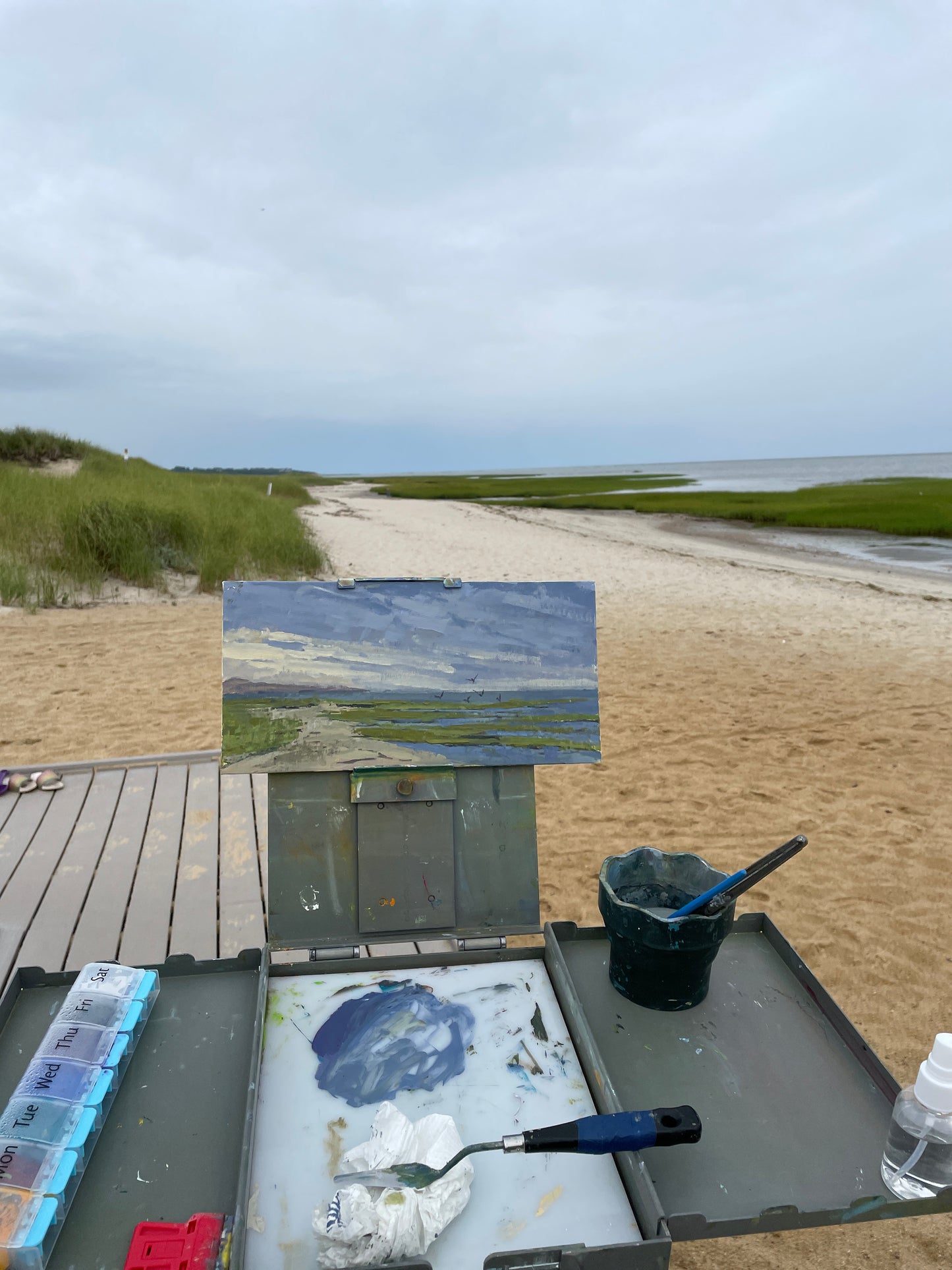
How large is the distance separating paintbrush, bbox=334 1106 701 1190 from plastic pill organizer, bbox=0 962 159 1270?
0.40 meters

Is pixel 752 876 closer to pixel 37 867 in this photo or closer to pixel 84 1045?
pixel 84 1045

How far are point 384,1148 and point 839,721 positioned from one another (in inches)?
208

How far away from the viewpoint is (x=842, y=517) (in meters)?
24.4

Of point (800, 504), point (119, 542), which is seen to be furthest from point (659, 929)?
point (800, 504)

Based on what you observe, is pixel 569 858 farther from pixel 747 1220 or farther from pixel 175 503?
pixel 175 503

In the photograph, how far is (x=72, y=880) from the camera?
2840mm

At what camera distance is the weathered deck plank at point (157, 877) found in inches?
98.3

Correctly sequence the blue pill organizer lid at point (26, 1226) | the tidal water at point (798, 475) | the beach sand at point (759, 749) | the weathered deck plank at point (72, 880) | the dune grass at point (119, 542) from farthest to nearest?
the tidal water at point (798, 475) < the dune grass at point (119, 542) < the beach sand at point (759, 749) < the weathered deck plank at point (72, 880) < the blue pill organizer lid at point (26, 1226)

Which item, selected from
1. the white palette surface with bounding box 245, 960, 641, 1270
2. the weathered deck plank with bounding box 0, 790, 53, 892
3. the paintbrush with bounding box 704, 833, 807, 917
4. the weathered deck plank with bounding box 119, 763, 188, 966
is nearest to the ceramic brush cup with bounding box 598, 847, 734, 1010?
the paintbrush with bounding box 704, 833, 807, 917

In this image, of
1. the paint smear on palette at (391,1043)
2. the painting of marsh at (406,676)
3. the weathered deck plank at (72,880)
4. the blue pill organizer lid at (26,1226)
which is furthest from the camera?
the weathered deck plank at (72,880)

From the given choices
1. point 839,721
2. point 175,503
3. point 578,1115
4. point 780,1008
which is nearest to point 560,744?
point 780,1008

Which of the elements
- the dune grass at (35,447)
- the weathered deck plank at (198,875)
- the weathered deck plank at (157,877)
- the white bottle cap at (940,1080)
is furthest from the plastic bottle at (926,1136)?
the dune grass at (35,447)

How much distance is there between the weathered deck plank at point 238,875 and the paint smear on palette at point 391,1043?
1.02 metres

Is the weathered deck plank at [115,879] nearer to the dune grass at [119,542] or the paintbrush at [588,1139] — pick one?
the paintbrush at [588,1139]
